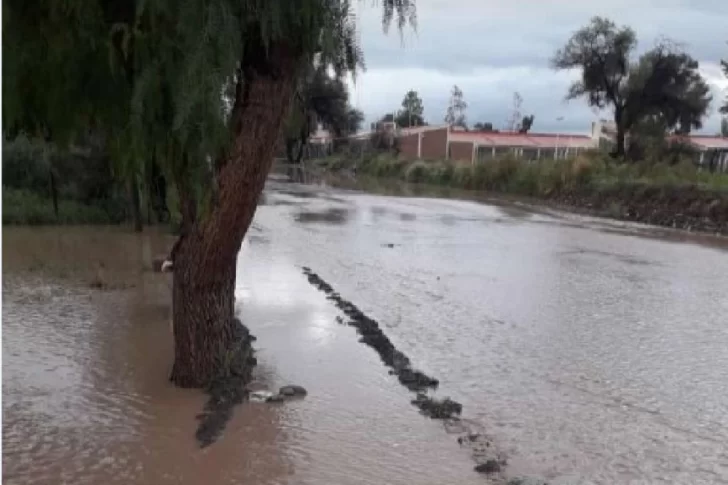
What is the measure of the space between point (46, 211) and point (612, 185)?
2752cm

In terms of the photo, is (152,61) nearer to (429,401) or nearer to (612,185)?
(429,401)

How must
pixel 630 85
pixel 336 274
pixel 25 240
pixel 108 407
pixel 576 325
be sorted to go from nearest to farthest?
pixel 108 407 → pixel 576 325 → pixel 336 274 → pixel 25 240 → pixel 630 85

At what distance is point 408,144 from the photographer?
85.6m

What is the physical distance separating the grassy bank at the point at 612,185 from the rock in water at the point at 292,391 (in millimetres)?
27385

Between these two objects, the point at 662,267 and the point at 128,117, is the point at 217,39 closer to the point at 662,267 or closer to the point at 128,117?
the point at 128,117

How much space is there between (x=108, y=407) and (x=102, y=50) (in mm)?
3467

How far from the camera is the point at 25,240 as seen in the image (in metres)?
20.4

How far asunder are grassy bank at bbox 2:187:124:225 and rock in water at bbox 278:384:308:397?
54.5 feet

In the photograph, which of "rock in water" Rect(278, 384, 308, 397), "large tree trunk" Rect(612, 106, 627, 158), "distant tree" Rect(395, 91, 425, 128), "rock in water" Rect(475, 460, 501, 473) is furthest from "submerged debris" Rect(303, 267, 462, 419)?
"distant tree" Rect(395, 91, 425, 128)

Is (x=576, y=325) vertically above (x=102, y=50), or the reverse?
(x=102, y=50)

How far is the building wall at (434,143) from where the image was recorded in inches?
3111

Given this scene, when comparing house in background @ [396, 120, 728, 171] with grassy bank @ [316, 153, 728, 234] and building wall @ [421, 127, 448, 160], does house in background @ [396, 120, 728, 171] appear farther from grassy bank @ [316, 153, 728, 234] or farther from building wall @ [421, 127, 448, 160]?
grassy bank @ [316, 153, 728, 234]

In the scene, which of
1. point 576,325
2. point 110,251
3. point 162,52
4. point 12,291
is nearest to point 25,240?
point 110,251

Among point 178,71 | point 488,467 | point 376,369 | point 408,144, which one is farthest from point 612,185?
point 408,144
